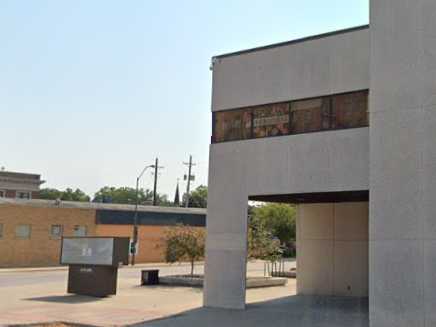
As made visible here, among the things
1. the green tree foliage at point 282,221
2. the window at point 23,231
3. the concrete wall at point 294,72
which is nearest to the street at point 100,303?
the concrete wall at point 294,72

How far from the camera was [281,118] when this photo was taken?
19.1 metres

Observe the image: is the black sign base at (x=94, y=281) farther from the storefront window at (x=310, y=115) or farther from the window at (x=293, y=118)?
the storefront window at (x=310, y=115)

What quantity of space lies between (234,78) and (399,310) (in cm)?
970

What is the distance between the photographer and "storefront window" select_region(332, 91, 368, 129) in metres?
17.2

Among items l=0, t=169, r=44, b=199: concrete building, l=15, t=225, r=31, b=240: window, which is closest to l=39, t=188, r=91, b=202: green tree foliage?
l=0, t=169, r=44, b=199: concrete building

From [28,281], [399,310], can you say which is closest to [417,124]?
[399,310]

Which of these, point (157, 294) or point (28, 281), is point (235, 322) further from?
Result: point (28, 281)

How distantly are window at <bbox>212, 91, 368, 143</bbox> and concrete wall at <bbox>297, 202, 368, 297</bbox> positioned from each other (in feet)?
18.4

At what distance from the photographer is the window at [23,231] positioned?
45250 millimetres

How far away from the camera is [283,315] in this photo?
17641 millimetres

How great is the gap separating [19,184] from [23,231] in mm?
48670

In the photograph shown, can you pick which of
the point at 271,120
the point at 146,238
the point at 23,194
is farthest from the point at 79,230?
the point at 23,194

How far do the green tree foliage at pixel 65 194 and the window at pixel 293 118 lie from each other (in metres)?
102

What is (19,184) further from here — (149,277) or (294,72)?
(294,72)
